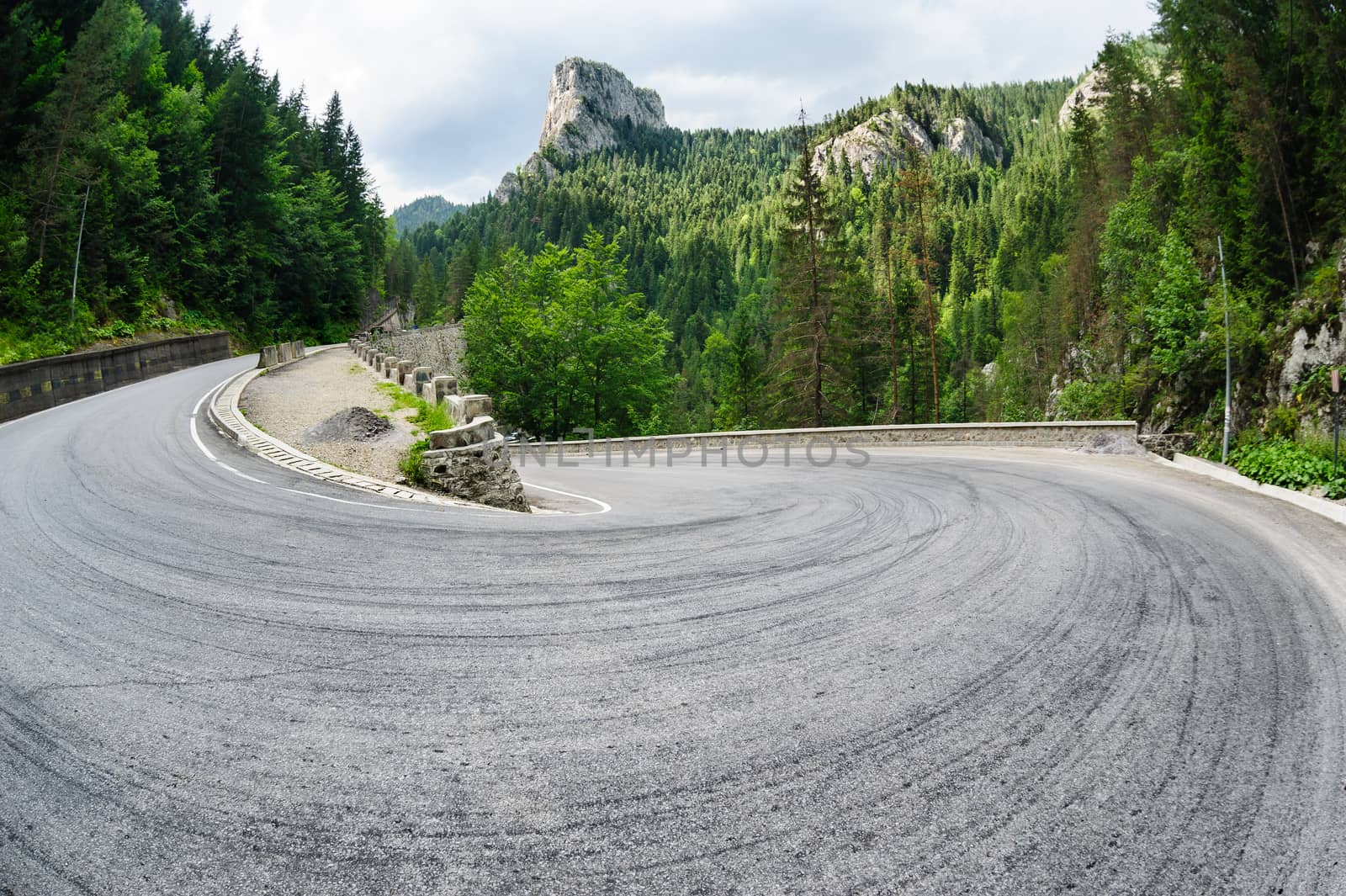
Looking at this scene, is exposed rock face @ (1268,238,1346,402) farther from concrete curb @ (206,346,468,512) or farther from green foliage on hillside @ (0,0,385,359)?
green foliage on hillside @ (0,0,385,359)

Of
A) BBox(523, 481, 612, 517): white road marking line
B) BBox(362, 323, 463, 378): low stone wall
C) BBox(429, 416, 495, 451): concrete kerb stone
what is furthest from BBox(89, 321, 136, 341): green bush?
BBox(429, 416, 495, 451): concrete kerb stone

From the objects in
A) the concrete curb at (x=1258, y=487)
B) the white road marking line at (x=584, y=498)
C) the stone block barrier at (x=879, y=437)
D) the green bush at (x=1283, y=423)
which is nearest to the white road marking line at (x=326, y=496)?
the white road marking line at (x=584, y=498)

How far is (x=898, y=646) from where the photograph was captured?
4.59 metres

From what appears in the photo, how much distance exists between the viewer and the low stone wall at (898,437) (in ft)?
64.5

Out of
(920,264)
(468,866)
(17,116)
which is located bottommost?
(468,866)

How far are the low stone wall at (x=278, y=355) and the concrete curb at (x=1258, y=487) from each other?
32.7 metres

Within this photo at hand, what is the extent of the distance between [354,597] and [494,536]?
6.77ft

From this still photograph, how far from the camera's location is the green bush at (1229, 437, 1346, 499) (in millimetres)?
11672

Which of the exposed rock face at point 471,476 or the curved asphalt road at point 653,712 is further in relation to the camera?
the exposed rock face at point 471,476

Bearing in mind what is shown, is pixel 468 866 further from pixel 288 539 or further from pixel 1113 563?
pixel 1113 563

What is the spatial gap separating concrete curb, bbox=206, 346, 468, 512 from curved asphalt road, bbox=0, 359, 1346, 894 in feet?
8.22

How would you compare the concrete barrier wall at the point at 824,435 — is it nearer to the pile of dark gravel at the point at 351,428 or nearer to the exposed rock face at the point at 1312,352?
the pile of dark gravel at the point at 351,428

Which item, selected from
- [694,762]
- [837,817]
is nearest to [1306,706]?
[837,817]

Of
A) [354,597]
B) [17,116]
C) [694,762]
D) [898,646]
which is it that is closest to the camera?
[694,762]
